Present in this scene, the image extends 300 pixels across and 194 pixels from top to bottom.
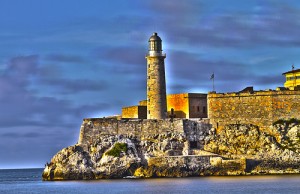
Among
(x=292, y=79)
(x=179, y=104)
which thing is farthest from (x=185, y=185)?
(x=292, y=79)

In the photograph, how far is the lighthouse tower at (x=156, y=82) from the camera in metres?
61.9

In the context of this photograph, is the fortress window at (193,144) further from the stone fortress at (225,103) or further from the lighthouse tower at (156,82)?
the lighthouse tower at (156,82)

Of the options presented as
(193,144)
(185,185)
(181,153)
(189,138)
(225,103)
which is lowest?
(185,185)

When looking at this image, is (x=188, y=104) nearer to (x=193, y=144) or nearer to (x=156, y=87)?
(x=156, y=87)

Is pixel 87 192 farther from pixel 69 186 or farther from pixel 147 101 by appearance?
pixel 147 101

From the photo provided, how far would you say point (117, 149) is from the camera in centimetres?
5909

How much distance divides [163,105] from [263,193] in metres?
17.2

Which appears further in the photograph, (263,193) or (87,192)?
(87,192)

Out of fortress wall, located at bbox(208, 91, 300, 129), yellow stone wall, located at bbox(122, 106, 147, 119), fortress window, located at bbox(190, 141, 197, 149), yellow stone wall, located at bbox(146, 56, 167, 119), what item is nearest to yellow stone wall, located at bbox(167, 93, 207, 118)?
yellow stone wall, located at bbox(146, 56, 167, 119)

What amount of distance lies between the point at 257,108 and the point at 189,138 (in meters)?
5.38

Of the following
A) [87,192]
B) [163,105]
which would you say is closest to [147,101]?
[163,105]

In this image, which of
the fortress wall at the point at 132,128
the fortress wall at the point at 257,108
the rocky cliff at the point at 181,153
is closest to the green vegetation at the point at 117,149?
the rocky cliff at the point at 181,153

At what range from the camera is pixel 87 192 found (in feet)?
166

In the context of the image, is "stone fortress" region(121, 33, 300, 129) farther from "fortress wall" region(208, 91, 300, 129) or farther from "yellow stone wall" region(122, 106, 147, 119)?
"yellow stone wall" region(122, 106, 147, 119)
